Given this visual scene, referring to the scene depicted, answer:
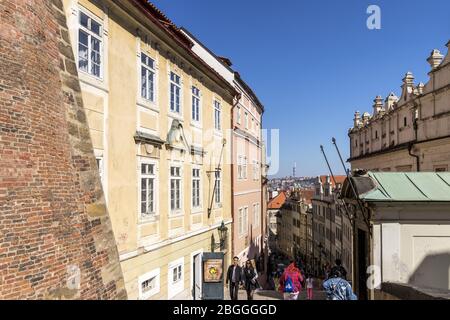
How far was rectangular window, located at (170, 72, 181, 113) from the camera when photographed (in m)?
14.8

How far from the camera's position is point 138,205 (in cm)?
1224

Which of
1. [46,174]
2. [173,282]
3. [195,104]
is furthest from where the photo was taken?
[195,104]

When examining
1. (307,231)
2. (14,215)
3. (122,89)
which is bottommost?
(307,231)

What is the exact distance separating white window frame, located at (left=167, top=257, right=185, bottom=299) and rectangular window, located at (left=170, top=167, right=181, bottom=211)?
1913 millimetres

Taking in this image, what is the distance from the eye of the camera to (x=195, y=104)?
1747 centimetres

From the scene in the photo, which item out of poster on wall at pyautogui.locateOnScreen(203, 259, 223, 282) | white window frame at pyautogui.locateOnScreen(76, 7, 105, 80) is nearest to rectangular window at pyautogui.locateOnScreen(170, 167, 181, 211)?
poster on wall at pyautogui.locateOnScreen(203, 259, 223, 282)

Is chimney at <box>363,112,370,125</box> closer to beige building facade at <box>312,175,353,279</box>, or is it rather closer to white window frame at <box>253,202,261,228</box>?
beige building facade at <box>312,175,353,279</box>

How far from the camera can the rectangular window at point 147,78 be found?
12.8 metres

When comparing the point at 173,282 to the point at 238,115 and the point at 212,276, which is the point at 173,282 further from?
the point at 238,115

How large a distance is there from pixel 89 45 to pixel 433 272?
1004 centimetres

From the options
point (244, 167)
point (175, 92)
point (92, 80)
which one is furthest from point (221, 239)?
point (92, 80)

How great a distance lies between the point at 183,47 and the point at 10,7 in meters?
9.12
